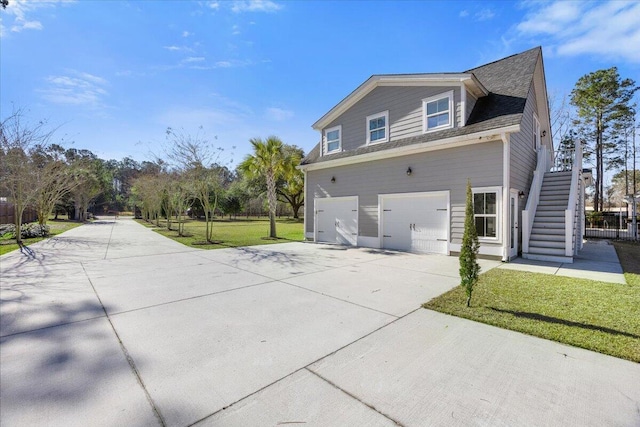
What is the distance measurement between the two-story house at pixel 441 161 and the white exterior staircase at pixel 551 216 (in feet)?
0.12

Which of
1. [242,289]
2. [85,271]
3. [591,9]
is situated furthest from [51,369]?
[591,9]

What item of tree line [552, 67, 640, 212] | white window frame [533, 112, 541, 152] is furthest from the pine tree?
tree line [552, 67, 640, 212]

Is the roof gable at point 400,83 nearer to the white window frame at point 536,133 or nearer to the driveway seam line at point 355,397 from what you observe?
the white window frame at point 536,133

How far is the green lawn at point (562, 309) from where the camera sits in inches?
122

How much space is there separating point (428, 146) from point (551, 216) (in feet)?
14.8

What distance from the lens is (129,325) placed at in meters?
3.55

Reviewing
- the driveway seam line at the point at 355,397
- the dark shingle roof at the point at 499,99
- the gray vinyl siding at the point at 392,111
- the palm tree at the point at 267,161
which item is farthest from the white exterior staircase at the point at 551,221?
the palm tree at the point at 267,161

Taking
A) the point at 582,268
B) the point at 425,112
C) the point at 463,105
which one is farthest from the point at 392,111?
the point at 582,268

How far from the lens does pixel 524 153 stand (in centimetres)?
944

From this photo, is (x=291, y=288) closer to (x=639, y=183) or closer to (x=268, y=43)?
(x=268, y=43)

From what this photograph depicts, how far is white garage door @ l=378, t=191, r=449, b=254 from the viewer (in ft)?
29.5

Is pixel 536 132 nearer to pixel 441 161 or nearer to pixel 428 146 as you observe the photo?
pixel 441 161

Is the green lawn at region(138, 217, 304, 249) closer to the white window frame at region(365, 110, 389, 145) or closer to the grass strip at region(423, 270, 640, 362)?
the white window frame at region(365, 110, 389, 145)

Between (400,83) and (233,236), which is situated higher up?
(400,83)
